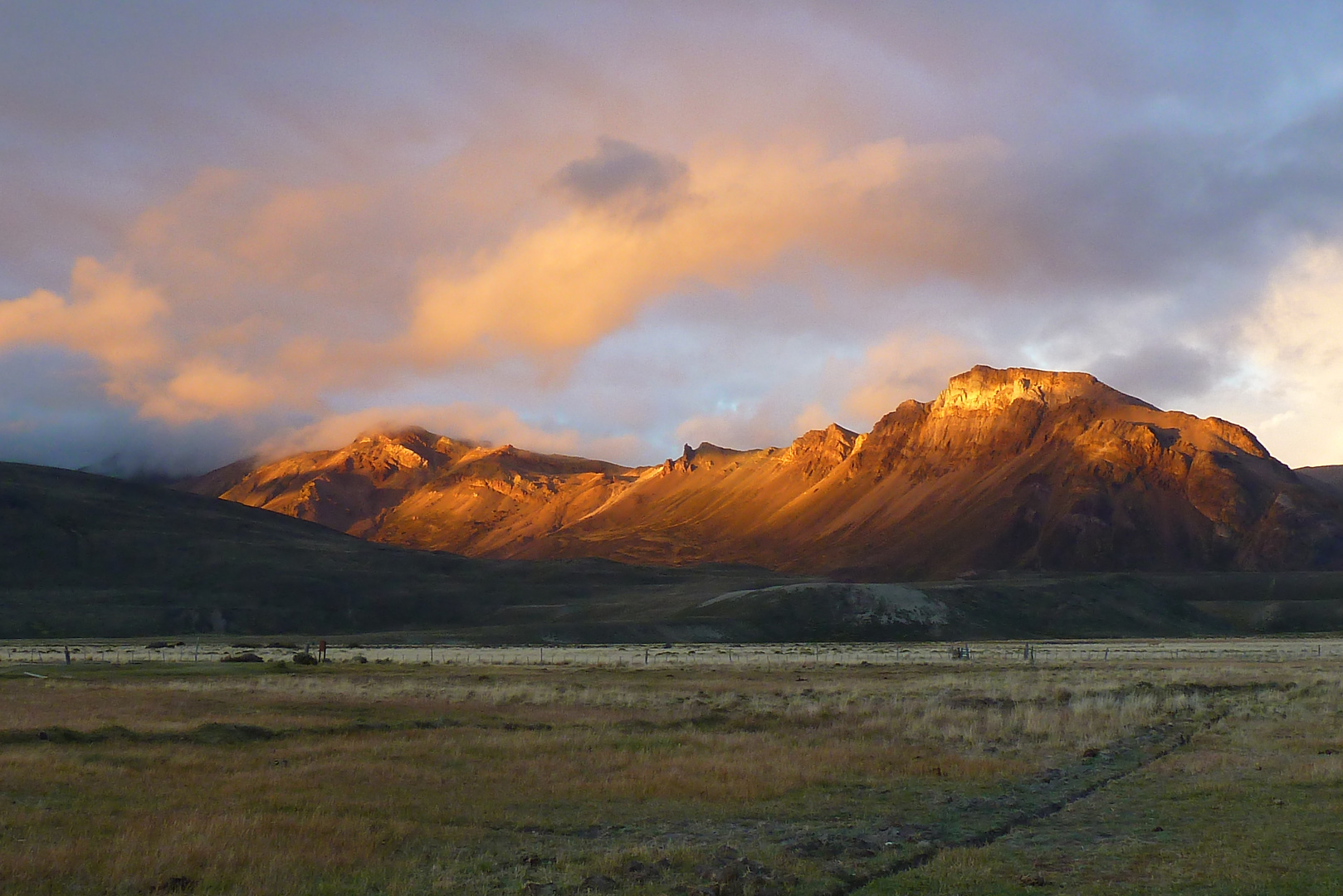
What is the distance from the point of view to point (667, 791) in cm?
2078

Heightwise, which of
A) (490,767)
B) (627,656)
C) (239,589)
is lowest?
(627,656)

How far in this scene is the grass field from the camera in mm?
13711

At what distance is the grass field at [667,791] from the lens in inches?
540

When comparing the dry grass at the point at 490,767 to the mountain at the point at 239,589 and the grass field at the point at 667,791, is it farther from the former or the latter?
the mountain at the point at 239,589

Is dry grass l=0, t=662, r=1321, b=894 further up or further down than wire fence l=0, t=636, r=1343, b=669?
further up

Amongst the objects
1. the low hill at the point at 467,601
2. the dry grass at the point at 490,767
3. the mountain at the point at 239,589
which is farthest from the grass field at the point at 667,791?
the mountain at the point at 239,589

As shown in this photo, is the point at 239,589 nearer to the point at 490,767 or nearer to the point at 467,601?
the point at 467,601

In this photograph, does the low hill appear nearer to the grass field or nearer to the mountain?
the mountain

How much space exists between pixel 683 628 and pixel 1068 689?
84976 millimetres

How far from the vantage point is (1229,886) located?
13.2 metres

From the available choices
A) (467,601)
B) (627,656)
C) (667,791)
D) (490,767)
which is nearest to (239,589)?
(467,601)

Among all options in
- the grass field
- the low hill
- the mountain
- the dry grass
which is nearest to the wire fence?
the dry grass

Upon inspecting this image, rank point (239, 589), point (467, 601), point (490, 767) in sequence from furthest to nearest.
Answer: point (467, 601) → point (239, 589) → point (490, 767)

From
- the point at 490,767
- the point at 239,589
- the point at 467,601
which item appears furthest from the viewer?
the point at 467,601
